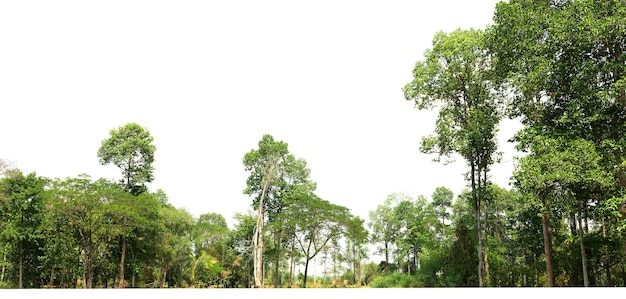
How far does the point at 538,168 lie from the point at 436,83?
6.50 metres

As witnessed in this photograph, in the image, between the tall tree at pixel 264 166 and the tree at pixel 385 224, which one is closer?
the tall tree at pixel 264 166

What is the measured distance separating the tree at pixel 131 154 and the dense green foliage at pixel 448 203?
7cm

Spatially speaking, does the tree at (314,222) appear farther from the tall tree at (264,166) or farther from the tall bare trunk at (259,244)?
the tall tree at (264,166)

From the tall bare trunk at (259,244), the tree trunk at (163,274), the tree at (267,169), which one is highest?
the tree at (267,169)

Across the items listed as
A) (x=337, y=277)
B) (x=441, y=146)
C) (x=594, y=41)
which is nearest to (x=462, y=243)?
(x=441, y=146)

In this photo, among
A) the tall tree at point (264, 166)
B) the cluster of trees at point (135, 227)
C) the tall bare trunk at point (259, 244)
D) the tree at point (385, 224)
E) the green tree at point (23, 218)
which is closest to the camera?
the cluster of trees at point (135, 227)

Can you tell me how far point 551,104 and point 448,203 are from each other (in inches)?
820

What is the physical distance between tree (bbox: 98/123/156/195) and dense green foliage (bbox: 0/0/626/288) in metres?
0.07

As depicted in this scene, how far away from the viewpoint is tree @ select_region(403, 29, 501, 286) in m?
15.6

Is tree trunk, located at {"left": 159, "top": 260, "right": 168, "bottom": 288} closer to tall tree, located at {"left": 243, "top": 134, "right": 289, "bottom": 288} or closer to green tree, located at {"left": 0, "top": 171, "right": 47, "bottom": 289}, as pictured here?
green tree, located at {"left": 0, "top": 171, "right": 47, "bottom": 289}

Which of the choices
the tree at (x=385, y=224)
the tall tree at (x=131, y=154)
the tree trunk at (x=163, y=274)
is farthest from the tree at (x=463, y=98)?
the tree trunk at (x=163, y=274)

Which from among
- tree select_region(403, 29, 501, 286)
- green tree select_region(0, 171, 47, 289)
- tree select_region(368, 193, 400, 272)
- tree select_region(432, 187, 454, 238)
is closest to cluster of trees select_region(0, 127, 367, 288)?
green tree select_region(0, 171, 47, 289)

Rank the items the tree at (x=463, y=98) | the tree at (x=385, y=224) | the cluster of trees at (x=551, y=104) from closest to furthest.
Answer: the cluster of trees at (x=551, y=104) → the tree at (x=463, y=98) → the tree at (x=385, y=224)

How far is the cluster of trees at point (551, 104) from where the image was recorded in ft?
35.8
